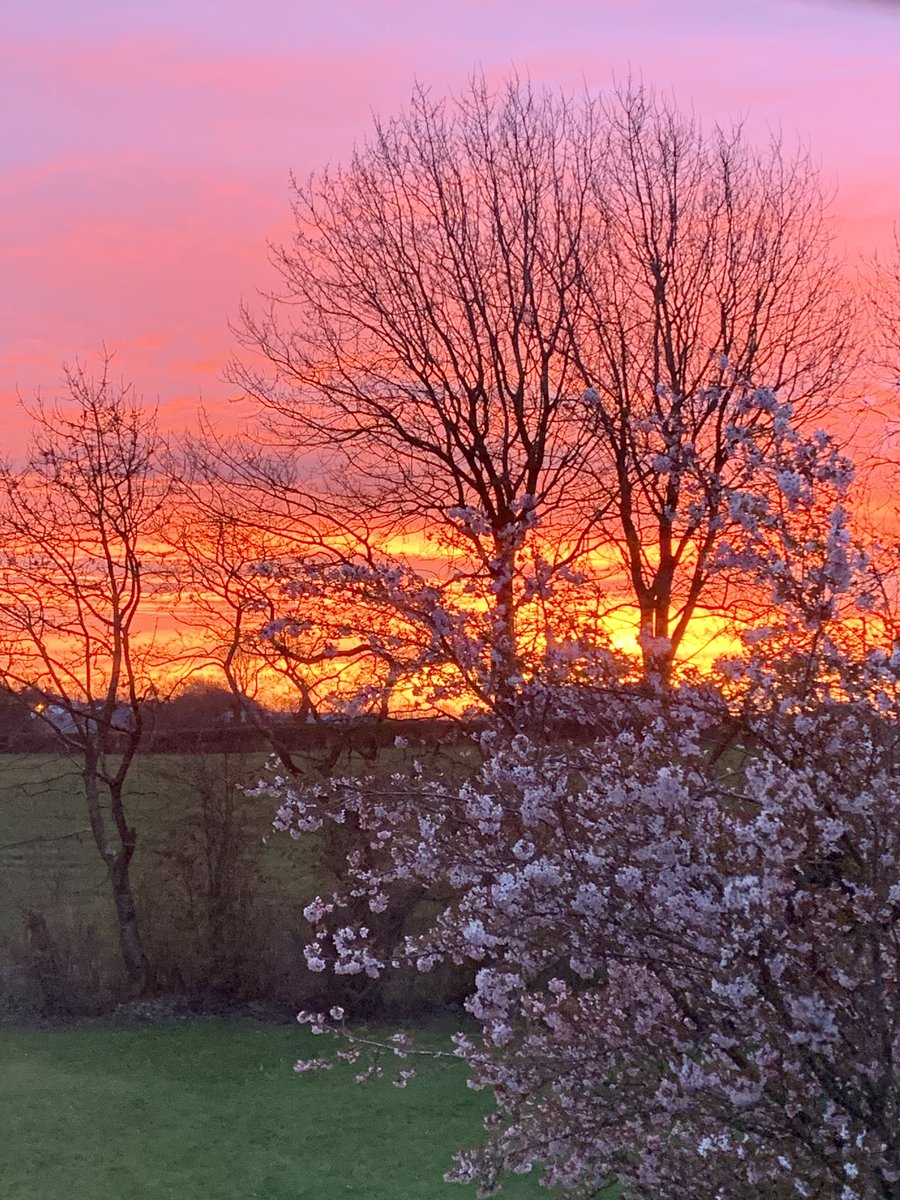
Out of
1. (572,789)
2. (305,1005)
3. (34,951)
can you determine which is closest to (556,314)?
(305,1005)

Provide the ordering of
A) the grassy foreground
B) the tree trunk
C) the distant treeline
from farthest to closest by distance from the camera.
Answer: the tree trunk → the distant treeline → the grassy foreground

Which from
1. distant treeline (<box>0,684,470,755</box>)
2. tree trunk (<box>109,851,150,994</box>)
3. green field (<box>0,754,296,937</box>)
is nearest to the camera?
distant treeline (<box>0,684,470,755</box>)

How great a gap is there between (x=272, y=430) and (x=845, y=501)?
9.35 m

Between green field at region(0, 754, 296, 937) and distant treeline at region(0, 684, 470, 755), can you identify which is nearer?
distant treeline at region(0, 684, 470, 755)

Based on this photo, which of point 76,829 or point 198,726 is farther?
point 76,829

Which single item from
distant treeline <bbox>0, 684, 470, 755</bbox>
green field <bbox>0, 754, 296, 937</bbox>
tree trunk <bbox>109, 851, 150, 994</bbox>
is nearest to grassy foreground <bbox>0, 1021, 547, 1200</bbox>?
tree trunk <bbox>109, 851, 150, 994</bbox>

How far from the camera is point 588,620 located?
411 cm

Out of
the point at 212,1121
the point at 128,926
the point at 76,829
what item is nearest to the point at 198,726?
the point at 76,829

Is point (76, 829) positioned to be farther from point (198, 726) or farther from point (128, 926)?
point (198, 726)

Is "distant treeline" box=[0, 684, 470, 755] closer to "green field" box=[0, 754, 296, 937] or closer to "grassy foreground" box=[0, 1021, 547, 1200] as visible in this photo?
"green field" box=[0, 754, 296, 937]

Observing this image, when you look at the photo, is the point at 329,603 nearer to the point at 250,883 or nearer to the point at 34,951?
the point at 250,883

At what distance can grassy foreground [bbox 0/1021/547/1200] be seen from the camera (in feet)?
24.1

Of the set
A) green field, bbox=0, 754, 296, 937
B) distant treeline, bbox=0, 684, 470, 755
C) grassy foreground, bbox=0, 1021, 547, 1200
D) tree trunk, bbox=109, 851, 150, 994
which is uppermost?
distant treeline, bbox=0, 684, 470, 755

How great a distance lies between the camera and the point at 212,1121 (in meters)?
8.51
